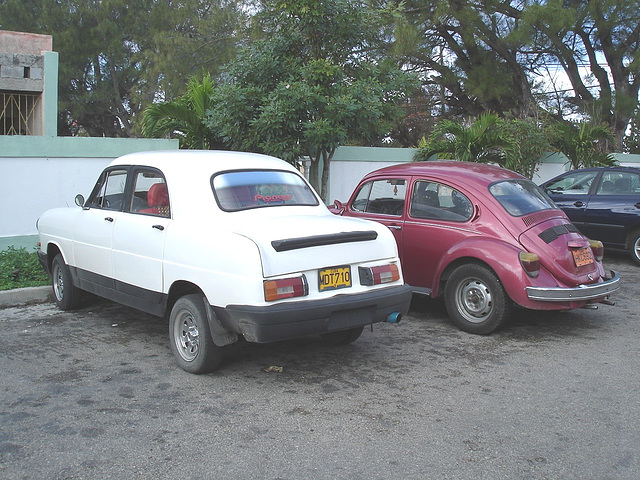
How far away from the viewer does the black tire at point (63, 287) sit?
278 inches

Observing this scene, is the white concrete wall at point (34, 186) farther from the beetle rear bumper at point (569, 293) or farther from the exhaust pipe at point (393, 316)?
the beetle rear bumper at point (569, 293)

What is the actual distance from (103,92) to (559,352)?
73.5 feet

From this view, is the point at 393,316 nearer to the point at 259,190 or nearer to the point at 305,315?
the point at 305,315

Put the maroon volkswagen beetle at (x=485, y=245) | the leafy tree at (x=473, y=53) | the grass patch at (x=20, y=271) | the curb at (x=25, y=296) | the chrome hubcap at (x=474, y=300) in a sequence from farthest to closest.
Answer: the leafy tree at (x=473, y=53), the grass patch at (x=20, y=271), the curb at (x=25, y=296), the chrome hubcap at (x=474, y=300), the maroon volkswagen beetle at (x=485, y=245)

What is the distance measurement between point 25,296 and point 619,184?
9.31 m

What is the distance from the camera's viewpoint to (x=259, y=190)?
5.82 m

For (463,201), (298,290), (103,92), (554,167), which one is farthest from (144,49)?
(298,290)

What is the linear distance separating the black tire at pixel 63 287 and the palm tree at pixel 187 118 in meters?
4.54

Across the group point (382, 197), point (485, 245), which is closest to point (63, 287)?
point (382, 197)

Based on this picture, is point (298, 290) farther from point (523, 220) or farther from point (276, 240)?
point (523, 220)

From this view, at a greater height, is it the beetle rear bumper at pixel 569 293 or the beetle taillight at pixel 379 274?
the beetle taillight at pixel 379 274

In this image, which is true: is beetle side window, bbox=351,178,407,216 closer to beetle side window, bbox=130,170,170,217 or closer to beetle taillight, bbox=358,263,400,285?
beetle taillight, bbox=358,263,400,285

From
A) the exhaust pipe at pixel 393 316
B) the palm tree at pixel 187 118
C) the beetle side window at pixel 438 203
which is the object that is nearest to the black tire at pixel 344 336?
the exhaust pipe at pixel 393 316

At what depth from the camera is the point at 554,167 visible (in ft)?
57.9
